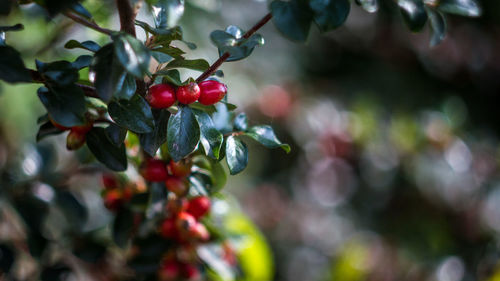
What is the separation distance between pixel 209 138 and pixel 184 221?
23 centimetres

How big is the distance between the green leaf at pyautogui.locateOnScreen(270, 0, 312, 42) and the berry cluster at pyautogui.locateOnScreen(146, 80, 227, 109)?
0.29 ft

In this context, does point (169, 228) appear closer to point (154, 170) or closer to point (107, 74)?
point (154, 170)

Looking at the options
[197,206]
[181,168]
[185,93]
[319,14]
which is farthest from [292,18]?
[197,206]

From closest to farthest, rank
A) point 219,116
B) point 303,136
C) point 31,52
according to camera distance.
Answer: point 219,116 → point 31,52 → point 303,136

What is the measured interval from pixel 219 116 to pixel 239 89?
1014 millimetres

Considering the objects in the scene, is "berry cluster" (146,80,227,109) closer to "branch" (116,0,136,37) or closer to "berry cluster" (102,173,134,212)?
"branch" (116,0,136,37)

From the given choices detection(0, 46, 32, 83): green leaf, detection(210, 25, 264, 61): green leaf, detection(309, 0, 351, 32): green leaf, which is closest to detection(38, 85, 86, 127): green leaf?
detection(0, 46, 32, 83): green leaf

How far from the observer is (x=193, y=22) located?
132 centimetres

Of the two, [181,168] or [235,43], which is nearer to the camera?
[235,43]

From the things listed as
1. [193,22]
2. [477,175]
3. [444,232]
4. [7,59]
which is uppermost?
[7,59]

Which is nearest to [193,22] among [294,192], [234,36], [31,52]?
[31,52]

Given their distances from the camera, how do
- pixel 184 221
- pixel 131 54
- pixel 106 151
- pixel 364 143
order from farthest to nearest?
pixel 364 143 → pixel 184 221 → pixel 106 151 → pixel 131 54

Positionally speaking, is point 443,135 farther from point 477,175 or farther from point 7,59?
point 7,59

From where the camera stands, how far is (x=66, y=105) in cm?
48
